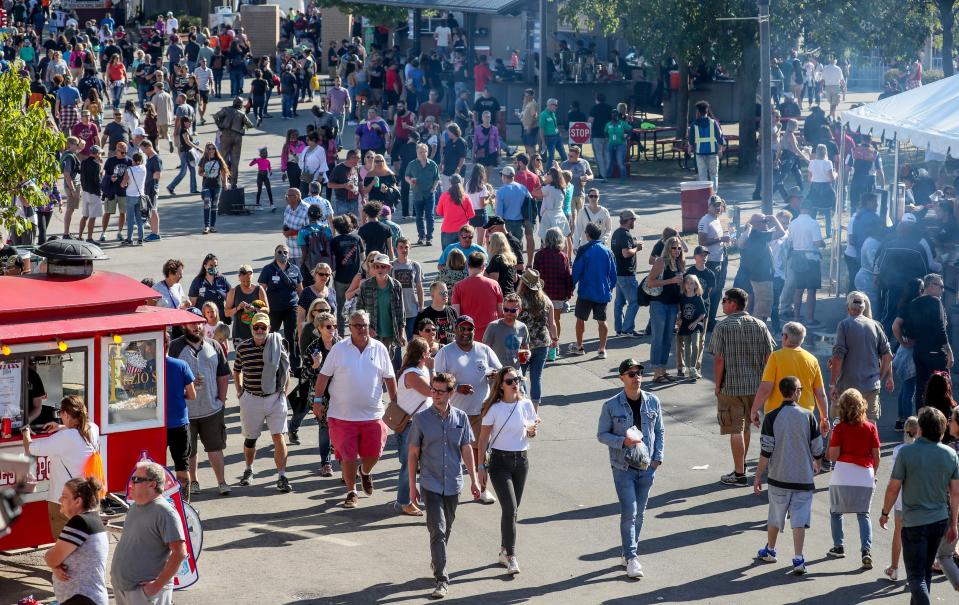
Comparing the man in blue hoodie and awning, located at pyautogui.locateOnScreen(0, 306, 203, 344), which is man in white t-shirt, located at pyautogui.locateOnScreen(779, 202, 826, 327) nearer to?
the man in blue hoodie

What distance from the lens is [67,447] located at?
9.74 meters

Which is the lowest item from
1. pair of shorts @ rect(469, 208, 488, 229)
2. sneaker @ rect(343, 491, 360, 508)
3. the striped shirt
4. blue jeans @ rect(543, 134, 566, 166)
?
sneaker @ rect(343, 491, 360, 508)

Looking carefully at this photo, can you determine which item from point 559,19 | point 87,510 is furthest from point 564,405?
point 559,19

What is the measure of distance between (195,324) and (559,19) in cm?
2652

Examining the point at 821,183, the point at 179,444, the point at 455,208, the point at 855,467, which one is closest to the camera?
the point at 855,467

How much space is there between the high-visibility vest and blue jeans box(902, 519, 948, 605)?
16551mm

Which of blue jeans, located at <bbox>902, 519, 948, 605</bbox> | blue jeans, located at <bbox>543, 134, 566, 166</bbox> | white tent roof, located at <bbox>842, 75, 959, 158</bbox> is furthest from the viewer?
blue jeans, located at <bbox>543, 134, 566, 166</bbox>

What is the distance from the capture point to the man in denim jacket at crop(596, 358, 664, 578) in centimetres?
1023

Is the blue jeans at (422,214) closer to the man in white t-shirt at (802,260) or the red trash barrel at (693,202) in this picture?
the red trash barrel at (693,202)

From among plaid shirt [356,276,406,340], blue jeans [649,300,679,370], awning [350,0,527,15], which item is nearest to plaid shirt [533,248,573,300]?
blue jeans [649,300,679,370]

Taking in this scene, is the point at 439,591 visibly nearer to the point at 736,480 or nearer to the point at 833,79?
the point at 736,480

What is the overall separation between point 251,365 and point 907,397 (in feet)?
20.9

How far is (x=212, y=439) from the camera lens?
11.9m

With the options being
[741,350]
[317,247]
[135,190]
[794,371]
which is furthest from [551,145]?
[794,371]
